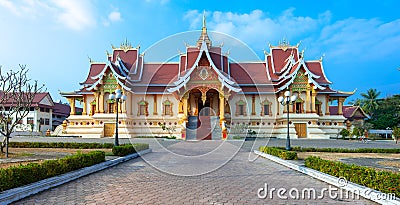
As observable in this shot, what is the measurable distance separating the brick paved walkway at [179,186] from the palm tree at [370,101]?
4753 centimetres

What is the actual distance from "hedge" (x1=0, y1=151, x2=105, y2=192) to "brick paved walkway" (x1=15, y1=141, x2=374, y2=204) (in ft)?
1.55

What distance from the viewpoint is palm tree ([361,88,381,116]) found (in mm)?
50375

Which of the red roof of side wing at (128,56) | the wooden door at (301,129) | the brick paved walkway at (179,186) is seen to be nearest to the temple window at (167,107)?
the red roof of side wing at (128,56)

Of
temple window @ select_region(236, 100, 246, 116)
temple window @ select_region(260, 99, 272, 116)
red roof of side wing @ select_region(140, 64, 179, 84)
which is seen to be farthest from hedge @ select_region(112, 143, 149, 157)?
temple window @ select_region(260, 99, 272, 116)

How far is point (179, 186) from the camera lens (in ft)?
23.6

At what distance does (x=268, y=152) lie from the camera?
13.9 m

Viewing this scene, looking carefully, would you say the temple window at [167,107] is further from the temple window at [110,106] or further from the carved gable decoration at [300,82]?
the carved gable decoration at [300,82]

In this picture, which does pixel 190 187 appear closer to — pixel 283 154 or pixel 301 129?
pixel 283 154

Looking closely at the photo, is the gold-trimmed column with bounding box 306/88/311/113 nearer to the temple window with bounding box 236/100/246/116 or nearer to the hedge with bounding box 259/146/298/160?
the temple window with bounding box 236/100/246/116

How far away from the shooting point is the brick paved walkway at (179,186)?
5.90 m

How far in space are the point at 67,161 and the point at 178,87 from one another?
1857 cm

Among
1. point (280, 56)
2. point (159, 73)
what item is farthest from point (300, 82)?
point (159, 73)

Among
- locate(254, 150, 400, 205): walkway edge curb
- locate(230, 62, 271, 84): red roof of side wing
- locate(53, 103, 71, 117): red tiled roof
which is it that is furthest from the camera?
A: locate(53, 103, 71, 117): red tiled roof

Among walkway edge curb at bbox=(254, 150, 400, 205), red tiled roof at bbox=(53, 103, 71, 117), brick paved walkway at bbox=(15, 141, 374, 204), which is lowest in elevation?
brick paved walkway at bbox=(15, 141, 374, 204)
